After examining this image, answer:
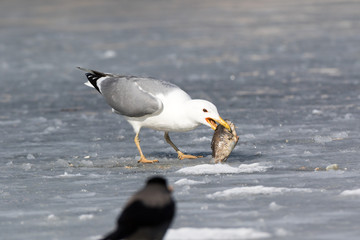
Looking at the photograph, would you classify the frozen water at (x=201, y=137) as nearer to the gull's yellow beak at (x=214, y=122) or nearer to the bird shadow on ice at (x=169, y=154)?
the bird shadow on ice at (x=169, y=154)

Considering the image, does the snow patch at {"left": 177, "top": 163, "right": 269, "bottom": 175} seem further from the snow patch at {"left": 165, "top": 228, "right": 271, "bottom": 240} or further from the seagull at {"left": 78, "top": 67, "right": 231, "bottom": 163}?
the snow patch at {"left": 165, "top": 228, "right": 271, "bottom": 240}

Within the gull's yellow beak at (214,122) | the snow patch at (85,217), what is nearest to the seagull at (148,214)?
the snow patch at (85,217)

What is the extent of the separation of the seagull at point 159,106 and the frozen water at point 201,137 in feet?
1.27

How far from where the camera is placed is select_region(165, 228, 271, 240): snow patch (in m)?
4.94

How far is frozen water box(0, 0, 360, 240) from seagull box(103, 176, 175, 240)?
2.80 feet

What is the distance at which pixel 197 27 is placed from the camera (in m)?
25.7

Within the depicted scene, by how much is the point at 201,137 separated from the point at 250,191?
10.7ft

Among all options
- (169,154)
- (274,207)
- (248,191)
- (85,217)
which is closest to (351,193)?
(274,207)

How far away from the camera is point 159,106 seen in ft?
25.7

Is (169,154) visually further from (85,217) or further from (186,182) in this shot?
(85,217)

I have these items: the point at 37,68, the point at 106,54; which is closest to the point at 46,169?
the point at 37,68

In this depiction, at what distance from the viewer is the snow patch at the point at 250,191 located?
620 centimetres

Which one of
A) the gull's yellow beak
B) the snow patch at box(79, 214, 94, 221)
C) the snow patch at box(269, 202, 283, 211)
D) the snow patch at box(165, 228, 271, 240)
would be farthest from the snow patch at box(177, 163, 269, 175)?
→ the snow patch at box(165, 228, 271, 240)

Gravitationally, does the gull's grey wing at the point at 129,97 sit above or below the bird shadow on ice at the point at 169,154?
above
